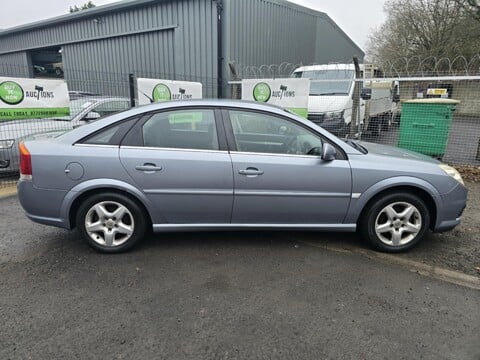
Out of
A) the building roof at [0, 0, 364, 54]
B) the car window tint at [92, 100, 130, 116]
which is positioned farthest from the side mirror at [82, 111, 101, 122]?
the building roof at [0, 0, 364, 54]

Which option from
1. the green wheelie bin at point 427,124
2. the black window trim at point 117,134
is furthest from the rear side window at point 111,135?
the green wheelie bin at point 427,124

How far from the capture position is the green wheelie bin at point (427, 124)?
A: 7.09 m

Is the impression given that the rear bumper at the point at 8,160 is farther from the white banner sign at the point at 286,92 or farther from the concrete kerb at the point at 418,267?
the concrete kerb at the point at 418,267

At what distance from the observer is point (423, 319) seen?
2600 millimetres

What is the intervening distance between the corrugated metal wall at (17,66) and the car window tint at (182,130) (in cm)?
1738

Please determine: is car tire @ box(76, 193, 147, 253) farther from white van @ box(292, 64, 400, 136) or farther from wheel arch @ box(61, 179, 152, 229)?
white van @ box(292, 64, 400, 136)

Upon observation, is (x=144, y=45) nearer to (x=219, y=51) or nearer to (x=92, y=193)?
(x=219, y=51)

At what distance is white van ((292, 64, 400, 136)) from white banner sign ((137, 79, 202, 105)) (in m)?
2.88

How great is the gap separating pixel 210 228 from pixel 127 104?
18.7 ft

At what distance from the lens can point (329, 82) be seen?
8.88 metres

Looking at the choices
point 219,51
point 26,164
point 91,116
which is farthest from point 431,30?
point 26,164

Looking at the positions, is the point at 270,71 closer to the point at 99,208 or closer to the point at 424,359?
the point at 99,208

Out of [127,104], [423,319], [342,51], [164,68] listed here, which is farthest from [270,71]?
[342,51]

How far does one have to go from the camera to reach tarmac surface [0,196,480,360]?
229cm
